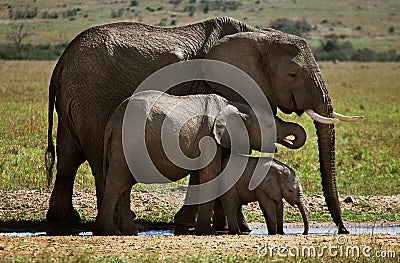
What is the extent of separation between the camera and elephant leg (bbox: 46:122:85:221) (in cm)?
1212

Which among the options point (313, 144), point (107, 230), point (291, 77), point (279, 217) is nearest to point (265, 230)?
point (279, 217)

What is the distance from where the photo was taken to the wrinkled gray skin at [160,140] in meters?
10.6

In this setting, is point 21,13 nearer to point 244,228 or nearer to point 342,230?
point 244,228

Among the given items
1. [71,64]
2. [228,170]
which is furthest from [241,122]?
[71,64]

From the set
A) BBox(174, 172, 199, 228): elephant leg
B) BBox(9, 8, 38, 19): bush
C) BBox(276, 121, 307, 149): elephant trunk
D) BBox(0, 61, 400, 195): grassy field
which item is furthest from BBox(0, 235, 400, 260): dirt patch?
BBox(9, 8, 38, 19): bush

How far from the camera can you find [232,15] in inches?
2739

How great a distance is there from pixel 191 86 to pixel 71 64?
1450mm

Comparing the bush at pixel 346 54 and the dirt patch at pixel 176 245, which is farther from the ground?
the dirt patch at pixel 176 245

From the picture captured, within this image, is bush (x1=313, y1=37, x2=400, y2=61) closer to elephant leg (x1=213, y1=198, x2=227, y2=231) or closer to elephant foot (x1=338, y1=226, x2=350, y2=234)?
elephant leg (x1=213, y1=198, x2=227, y2=231)

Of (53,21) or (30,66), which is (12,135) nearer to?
(30,66)

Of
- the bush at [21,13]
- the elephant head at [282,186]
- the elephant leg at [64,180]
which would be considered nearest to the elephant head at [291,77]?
the elephant head at [282,186]

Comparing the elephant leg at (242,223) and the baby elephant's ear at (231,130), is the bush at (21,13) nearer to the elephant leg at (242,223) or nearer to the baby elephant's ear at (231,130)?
the elephant leg at (242,223)

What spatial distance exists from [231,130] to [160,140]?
0.92 meters

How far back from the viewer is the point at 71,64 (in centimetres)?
1164
